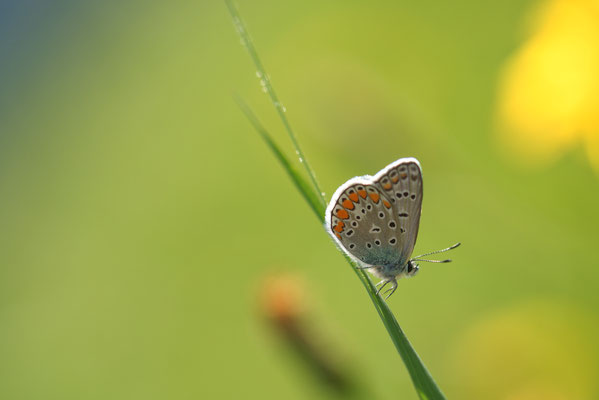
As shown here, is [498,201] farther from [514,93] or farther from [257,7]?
[257,7]

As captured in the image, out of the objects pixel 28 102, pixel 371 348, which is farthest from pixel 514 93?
pixel 28 102

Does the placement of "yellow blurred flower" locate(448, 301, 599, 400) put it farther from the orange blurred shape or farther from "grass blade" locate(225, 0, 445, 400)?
"grass blade" locate(225, 0, 445, 400)

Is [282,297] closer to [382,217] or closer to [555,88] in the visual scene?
[382,217]

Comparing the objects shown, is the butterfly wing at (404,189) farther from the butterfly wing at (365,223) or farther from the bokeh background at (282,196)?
the bokeh background at (282,196)

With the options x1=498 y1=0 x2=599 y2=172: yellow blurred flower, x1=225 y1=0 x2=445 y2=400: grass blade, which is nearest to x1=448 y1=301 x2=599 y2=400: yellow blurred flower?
x1=498 y1=0 x2=599 y2=172: yellow blurred flower

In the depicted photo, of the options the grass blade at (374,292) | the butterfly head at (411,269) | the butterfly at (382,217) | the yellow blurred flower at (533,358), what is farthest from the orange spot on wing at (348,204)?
the yellow blurred flower at (533,358)

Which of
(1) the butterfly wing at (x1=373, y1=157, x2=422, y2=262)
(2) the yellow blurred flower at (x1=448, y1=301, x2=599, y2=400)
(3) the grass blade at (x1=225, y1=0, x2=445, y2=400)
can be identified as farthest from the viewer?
(2) the yellow blurred flower at (x1=448, y1=301, x2=599, y2=400)

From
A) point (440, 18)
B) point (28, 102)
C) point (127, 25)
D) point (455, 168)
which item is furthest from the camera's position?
point (28, 102)
